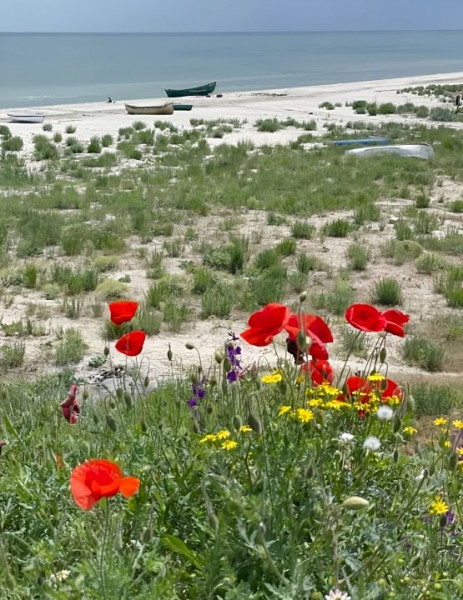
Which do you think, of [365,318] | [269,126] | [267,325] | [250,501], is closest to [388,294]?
[365,318]

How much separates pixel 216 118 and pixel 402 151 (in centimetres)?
1538

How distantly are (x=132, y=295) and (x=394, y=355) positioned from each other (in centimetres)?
311

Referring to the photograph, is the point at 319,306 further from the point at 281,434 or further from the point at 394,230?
the point at 281,434

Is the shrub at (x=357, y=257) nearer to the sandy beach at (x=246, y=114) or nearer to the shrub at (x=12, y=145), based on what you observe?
the sandy beach at (x=246, y=114)

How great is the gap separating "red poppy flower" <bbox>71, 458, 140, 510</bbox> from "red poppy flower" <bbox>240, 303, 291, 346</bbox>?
81 cm

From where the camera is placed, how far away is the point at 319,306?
8.38 metres

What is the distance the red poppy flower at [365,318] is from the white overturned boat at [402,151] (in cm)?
1602

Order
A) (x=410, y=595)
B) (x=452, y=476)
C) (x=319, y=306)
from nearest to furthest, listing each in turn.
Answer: (x=410, y=595) → (x=452, y=476) → (x=319, y=306)

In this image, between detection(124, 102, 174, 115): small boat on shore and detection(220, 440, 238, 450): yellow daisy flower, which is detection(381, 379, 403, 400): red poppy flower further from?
detection(124, 102, 174, 115): small boat on shore

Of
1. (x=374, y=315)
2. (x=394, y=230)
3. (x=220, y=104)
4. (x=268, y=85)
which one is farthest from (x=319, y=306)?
(x=268, y=85)

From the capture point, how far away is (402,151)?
18.6m

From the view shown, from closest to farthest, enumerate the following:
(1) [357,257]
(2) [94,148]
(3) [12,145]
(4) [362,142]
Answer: (1) [357,257] < (4) [362,142] < (2) [94,148] < (3) [12,145]

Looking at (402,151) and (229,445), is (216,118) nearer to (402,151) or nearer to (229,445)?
(402,151)

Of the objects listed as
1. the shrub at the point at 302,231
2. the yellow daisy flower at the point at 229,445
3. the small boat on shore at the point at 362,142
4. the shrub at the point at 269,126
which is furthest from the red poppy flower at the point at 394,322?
the shrub at the point at 269,126
